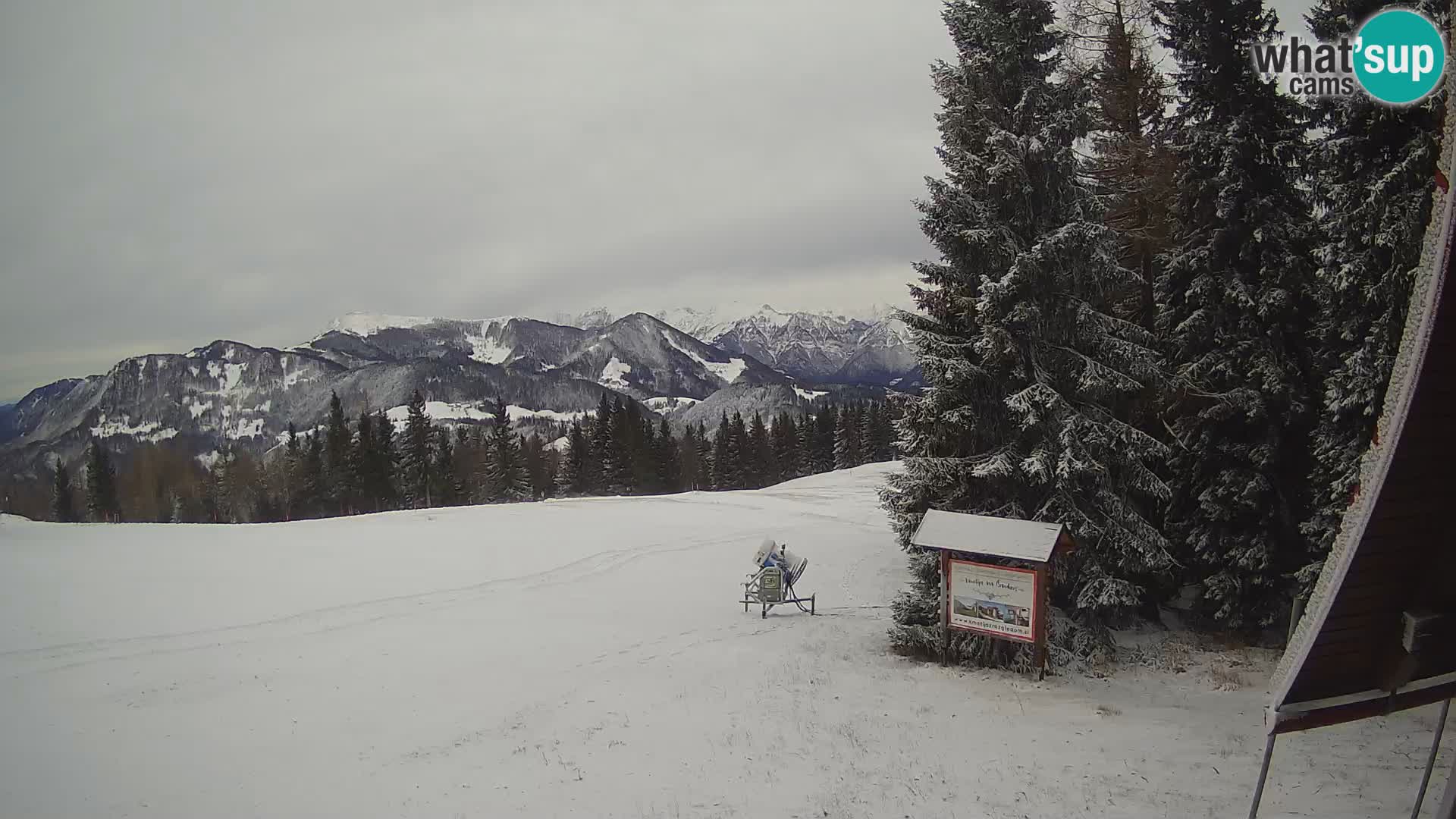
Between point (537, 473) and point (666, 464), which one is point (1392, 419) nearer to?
point (666, 464)

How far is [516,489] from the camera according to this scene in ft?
222

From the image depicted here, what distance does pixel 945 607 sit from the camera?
48.4 feet

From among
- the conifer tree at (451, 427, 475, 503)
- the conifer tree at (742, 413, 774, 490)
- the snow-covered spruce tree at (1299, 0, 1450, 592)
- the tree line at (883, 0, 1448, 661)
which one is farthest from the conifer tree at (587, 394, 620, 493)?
the snow-covered spruce tree at (1299, 0, 1450, 592)

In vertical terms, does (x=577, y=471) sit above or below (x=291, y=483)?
above

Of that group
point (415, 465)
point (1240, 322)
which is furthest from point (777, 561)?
point (415, 465)

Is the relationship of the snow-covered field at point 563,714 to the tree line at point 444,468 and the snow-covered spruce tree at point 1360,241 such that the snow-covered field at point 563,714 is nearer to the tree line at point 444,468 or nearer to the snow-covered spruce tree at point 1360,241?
the snow-covered spruce tree at point 1360,241

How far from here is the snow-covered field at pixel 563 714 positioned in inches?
367

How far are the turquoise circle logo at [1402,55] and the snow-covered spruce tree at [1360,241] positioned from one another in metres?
0.21

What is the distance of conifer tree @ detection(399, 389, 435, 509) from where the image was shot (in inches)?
2515

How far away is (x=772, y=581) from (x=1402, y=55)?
16197 mm

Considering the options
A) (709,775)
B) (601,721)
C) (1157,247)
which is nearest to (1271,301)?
(1157,247)

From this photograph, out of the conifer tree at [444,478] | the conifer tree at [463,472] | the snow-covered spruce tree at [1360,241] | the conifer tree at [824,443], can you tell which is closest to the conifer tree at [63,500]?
the conifer tree at [463,472]

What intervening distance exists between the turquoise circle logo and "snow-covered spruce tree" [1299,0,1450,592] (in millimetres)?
213

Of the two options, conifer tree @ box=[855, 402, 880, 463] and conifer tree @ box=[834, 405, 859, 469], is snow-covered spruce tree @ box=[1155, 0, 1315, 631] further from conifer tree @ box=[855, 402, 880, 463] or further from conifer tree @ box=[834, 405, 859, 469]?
conifer tree @ box=[834, 405, 859, 469]
